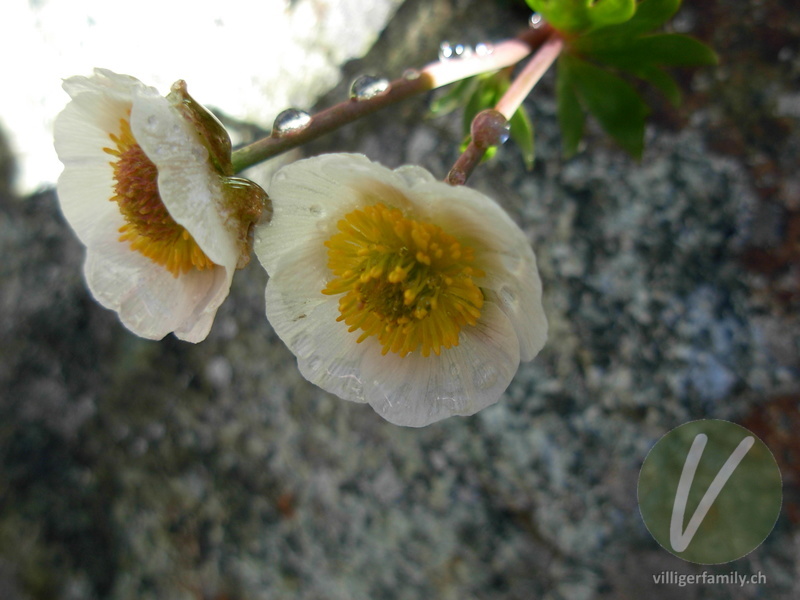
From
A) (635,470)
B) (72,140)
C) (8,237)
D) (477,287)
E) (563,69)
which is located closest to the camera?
(477,287)

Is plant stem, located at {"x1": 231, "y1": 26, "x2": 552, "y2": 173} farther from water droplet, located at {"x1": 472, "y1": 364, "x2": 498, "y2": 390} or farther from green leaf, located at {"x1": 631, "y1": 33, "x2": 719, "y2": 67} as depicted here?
water droplet, located at {"x1": 472, "y1": 364, "x2": 498, "y2": 390}

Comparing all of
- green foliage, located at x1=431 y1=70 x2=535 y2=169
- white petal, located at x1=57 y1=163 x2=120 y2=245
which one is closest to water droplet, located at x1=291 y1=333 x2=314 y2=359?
white petal, located at x1=57 y1=163 x2=120 y2=245

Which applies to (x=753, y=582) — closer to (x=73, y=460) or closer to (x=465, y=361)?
(x=465, y=361)

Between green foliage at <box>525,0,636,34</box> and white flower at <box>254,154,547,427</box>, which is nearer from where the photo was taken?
white flower at <box>254,154,547,427</box>

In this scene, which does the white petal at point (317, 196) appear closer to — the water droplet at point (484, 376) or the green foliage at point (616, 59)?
the water droplet at point (484, 376)

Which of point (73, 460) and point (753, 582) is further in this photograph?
point (73, 460)

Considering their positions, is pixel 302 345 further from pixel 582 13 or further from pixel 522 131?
pixel 582 13

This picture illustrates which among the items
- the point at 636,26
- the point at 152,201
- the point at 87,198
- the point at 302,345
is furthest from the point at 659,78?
the point at 87,198

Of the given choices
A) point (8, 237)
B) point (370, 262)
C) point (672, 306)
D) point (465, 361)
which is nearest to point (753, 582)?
point (672, 306)
